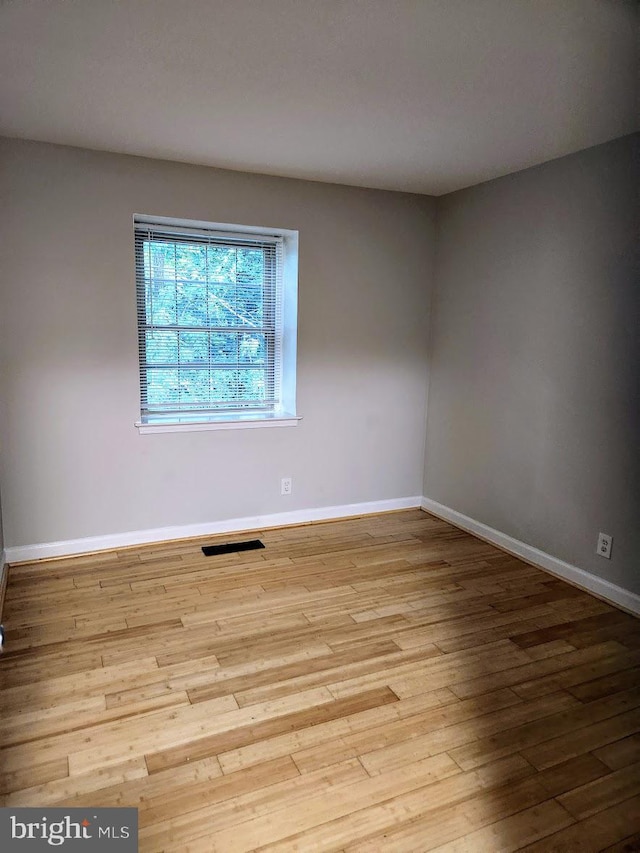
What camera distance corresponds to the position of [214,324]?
3842mm

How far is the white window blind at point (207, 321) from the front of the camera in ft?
11.9

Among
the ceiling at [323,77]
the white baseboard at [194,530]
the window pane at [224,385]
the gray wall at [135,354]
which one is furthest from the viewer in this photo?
the window pane at [224,385]

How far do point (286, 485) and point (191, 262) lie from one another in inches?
66.0

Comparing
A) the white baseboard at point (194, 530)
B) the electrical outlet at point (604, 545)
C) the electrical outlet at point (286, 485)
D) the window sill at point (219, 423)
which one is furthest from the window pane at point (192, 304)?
the electrical outlet at point (604, 545)

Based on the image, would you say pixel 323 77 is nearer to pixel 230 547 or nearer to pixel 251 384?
pixel 251 384

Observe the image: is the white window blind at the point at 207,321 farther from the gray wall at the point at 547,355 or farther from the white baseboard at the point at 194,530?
the gray wall at the point at 547,355

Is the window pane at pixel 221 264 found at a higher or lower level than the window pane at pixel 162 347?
higher

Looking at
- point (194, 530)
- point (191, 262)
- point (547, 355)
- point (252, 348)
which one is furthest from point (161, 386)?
point (547, 355)

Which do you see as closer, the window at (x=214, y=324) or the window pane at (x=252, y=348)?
the window at (x=214, y=324)

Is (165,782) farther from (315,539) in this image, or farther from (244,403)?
(244,403)

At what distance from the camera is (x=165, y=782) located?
1764 mm

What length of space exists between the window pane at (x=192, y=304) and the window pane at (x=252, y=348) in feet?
0.97

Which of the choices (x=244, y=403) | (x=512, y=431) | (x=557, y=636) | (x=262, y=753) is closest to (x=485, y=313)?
(x=512, y=431)

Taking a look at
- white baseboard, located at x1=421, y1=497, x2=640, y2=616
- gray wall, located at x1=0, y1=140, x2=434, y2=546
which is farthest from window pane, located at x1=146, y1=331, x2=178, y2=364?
white baseboard, located at x1=421, y1=497, x2=640, y2=616
